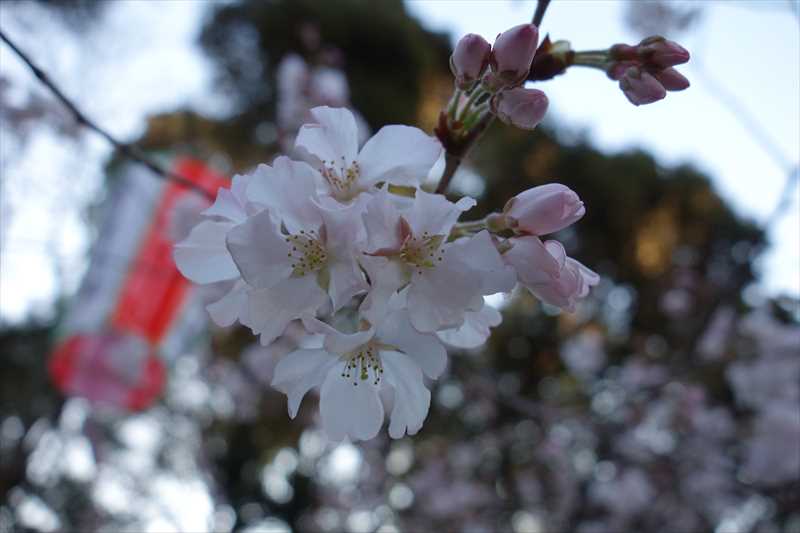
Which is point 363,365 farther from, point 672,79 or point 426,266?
point 672,79

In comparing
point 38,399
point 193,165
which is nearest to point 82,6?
point 193,165

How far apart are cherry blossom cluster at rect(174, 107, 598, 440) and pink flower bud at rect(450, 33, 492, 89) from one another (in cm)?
5

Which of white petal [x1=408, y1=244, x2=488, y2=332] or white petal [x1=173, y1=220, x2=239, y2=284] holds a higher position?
white petal [x1=408, y1=244, x2=488, y2=332]

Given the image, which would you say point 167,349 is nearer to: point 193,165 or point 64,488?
point 193,165

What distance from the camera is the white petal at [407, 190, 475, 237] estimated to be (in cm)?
49

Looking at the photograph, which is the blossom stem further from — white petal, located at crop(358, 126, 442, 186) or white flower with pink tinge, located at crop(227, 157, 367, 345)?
white flower with pink tinge, located at crop(227, 157, 367, 345)

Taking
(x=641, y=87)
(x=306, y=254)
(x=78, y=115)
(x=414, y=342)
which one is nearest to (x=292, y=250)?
(x=306, y=254)

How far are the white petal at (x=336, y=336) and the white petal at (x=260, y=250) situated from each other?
0.04 meters

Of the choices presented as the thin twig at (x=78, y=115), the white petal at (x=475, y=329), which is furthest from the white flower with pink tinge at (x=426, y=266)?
the thin twig at (x=78, y=115)

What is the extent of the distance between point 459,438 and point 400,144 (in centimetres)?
378

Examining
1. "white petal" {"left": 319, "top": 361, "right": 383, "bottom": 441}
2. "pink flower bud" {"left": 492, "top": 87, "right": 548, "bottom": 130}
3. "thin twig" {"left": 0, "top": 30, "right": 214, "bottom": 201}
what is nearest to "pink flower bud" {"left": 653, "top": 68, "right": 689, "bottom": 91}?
"pink flower bud" {"left": 492, "top": 87, "right": 548, "bottom": 130}

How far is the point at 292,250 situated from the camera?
0.50 metres

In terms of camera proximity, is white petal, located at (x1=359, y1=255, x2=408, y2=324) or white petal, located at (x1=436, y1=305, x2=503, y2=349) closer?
white petal, located at (x1=359, y1=255, x2=408, y2=324)

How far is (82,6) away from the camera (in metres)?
4.36
